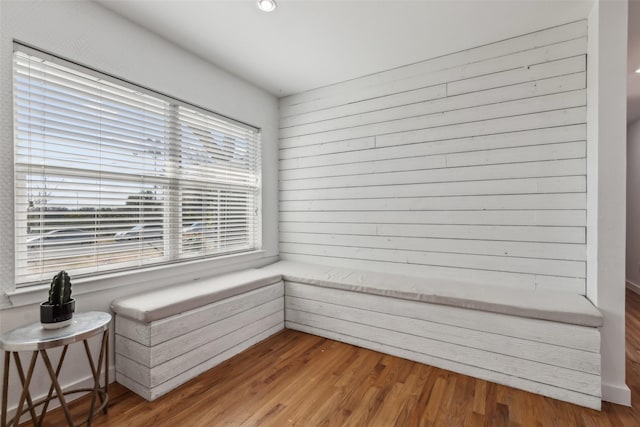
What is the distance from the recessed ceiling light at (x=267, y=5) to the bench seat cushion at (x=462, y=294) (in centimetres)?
214

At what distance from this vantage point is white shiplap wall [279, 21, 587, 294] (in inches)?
85.0

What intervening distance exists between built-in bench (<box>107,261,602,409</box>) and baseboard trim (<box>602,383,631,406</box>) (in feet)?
0.51

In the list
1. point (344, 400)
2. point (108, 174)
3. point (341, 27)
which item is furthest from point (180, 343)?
point (341, 27)

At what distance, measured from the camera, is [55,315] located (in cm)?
145

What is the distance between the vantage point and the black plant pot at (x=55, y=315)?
1.43 meters

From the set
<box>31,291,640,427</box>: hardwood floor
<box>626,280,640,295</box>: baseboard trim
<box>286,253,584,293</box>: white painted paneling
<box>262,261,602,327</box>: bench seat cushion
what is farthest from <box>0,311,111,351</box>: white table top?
<box>626,280,640,295</box>: baseboard trim

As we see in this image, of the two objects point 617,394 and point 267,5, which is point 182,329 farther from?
point 617,394

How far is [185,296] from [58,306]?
0.72m

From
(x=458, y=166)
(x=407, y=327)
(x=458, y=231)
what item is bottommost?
(x=407, y=327)

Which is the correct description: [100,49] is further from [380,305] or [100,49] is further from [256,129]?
[380,305]

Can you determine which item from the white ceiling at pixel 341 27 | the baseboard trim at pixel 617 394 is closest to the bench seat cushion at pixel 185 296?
the white ceiling at pixel 341 27

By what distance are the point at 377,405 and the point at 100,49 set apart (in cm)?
289

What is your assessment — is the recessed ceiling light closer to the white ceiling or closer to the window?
the white ceiling

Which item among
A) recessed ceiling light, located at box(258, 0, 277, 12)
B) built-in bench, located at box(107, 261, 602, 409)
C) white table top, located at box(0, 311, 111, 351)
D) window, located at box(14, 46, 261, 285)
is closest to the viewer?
white table top, located at box(0, 311, 111, 351)
